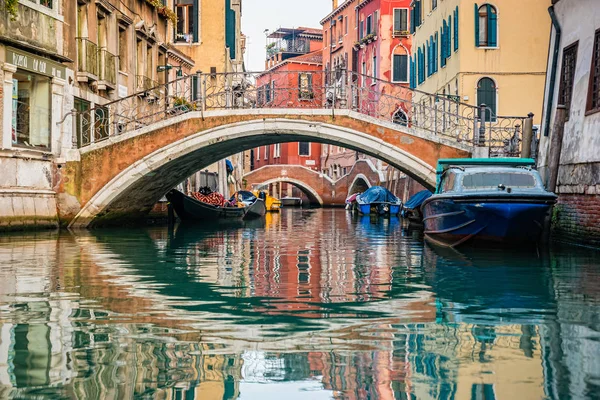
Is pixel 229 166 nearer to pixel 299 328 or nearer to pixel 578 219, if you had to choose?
pixel 578 219

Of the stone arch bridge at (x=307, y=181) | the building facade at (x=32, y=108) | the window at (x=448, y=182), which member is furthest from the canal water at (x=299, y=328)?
the stone arch bridge at (x=307, y=181)

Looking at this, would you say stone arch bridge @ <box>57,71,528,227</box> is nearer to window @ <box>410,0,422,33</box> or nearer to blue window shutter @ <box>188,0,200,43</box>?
window @ <box>410,0,422,33</box>

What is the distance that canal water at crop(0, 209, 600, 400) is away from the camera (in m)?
3.65

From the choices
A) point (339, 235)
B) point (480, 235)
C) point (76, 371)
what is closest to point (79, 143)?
point (339, 235)

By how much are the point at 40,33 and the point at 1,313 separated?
8916 millimetres

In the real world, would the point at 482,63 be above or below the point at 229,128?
above

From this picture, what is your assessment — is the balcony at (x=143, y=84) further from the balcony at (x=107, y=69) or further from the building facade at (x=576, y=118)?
the building facade at (x=576, y=118)

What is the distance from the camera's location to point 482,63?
19.7m

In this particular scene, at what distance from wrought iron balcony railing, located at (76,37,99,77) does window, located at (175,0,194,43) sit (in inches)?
418

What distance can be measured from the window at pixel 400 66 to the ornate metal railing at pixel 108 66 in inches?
705

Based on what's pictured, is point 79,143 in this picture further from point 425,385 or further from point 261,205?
point 425,385

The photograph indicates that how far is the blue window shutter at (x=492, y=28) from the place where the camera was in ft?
64.2

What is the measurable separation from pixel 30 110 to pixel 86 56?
1.80 metres

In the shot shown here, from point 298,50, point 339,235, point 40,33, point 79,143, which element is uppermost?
point 298,50
